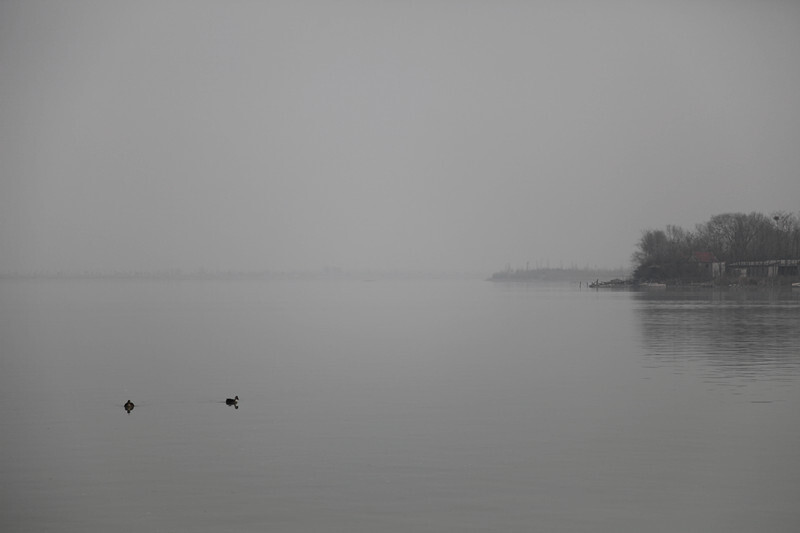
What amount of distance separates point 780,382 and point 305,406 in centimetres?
1635

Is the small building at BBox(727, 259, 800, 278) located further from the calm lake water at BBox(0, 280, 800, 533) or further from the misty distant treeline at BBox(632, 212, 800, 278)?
the calm lake water at BBox(0, 280, 800, 533)

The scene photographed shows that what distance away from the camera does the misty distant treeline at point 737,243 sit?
175 meters

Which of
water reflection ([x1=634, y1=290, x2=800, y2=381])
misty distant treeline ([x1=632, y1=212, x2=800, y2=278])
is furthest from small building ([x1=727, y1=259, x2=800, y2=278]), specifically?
water reflection ([x1=634, y1=290, x2=800, y2=381])

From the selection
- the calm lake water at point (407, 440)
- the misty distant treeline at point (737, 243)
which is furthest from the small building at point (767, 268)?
the calm lake water at point (407, 440)

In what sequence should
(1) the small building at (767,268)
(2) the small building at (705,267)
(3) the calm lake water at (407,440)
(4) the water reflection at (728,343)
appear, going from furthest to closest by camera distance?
(2) the small building at (705,267) < (1) the small building at (767,268) < (4) the water reflection at (728,343) < (3) the calm lake water at (407,440)

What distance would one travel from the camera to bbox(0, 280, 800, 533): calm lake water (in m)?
15.4

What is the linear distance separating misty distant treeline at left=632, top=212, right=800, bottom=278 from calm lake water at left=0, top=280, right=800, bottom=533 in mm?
138989

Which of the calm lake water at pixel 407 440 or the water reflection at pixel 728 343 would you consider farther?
the water reflection at pixel 728 343

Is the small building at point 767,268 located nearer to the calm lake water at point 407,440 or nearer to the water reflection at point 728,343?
the water reflection at point 728,343

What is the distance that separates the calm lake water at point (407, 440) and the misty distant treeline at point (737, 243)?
13899 centimetres

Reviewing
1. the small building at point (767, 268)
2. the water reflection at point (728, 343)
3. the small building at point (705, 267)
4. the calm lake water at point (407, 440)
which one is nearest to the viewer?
the calm lake water at point (407, 440)

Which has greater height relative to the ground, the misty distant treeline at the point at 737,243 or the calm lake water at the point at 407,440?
the misty distant treeline at the point at 737,243

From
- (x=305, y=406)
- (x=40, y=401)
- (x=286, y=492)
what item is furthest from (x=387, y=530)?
(x=40, y=401)

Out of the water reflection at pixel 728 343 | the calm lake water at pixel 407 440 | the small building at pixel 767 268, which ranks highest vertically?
the small building at pixel 767 268
